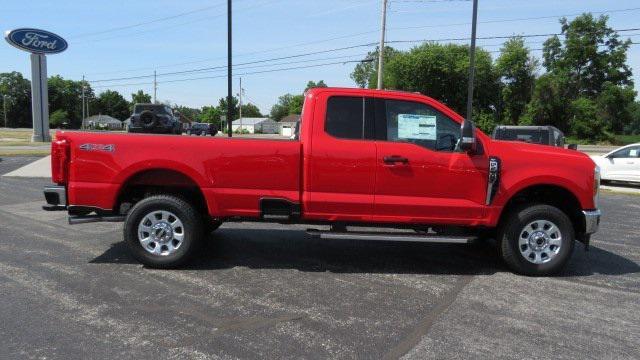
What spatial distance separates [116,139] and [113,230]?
2486mm

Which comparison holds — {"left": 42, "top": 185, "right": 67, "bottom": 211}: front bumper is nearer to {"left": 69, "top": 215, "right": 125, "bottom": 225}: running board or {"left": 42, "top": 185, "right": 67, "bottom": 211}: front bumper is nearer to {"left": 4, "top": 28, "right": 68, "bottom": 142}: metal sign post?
{"left": 69, "top": 215, "right": 125, "bottom": 225}: running board

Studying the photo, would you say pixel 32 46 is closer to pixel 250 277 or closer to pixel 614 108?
pixel 250 277

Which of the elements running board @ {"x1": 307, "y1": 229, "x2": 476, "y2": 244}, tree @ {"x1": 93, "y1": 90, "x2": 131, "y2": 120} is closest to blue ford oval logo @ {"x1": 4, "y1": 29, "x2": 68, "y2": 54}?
running board @ {"x1": 307, "y1": 229, "x2": 476, "y2": 244}

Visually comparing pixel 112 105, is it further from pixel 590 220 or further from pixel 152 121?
pixel 590 220

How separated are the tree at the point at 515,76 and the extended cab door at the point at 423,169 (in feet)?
200

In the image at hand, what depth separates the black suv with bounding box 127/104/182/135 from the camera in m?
10.0

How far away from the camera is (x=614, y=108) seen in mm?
63844

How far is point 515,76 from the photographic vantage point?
2500 inches

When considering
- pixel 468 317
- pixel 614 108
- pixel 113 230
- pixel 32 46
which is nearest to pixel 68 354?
pixel 468 317

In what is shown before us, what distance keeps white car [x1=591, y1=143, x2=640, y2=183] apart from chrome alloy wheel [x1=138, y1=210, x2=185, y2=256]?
47.9 feet

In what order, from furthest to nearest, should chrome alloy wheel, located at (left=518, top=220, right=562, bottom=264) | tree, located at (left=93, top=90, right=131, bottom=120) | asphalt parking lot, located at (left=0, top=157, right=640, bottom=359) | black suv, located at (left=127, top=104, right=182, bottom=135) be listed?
1. tree, located at (left=93, top=90, right=131, bottom=120)
2. black suv, located at (left=127, top=104, right=182, bottom=135)
3. chrome alloy wheel, located at (left=518, top=220, right=562, bottom=264)
4. asphalt parking lot, located at (left=0, top=157, right=640, bottom=359)

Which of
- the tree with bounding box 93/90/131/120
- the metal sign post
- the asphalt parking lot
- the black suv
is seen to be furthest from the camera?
the tree with bounding box 93/90/131/120

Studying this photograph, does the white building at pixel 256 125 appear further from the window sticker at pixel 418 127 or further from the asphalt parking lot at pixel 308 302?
the window sticker at pixel 418 127

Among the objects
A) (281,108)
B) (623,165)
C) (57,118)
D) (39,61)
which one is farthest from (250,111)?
(623,165)
